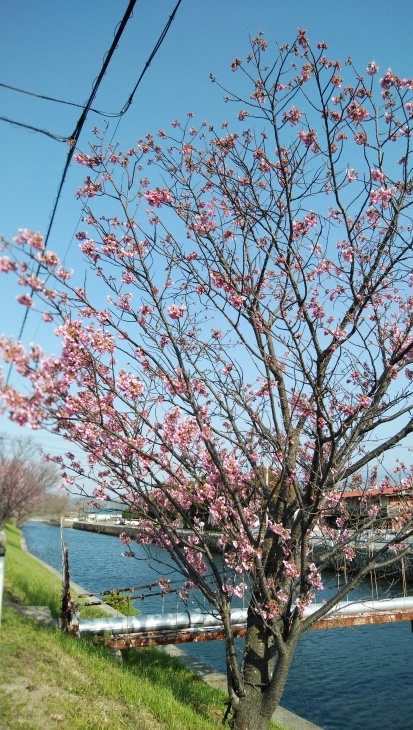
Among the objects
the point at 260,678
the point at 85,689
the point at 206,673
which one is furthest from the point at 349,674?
the point at 85,689

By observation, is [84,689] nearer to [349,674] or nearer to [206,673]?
[206,673]

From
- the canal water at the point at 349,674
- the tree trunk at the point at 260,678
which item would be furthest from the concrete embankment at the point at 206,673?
the tree trunk at the point at 260,678

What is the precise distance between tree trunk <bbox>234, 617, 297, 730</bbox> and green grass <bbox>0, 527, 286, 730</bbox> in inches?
23.1

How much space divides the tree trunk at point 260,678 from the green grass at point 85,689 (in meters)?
0.59

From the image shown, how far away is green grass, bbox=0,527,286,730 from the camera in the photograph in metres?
5.27

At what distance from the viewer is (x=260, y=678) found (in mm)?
6301

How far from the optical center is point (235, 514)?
642 centimetres

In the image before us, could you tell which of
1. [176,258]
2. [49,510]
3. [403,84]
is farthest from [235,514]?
[49,510]

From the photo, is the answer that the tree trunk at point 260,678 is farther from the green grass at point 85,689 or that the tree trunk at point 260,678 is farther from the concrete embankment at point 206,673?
the concrete embankment at point 206,673

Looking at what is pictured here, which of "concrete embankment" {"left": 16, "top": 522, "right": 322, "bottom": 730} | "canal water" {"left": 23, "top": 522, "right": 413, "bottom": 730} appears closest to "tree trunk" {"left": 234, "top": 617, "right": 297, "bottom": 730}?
"canal water" {"left": 23, "top": 522, "right": 413, "bottom": 730}

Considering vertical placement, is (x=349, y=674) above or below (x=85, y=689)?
below

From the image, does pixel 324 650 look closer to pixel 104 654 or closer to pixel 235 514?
pixel 104 654

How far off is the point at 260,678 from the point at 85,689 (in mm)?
1990

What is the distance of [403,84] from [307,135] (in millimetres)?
1098
